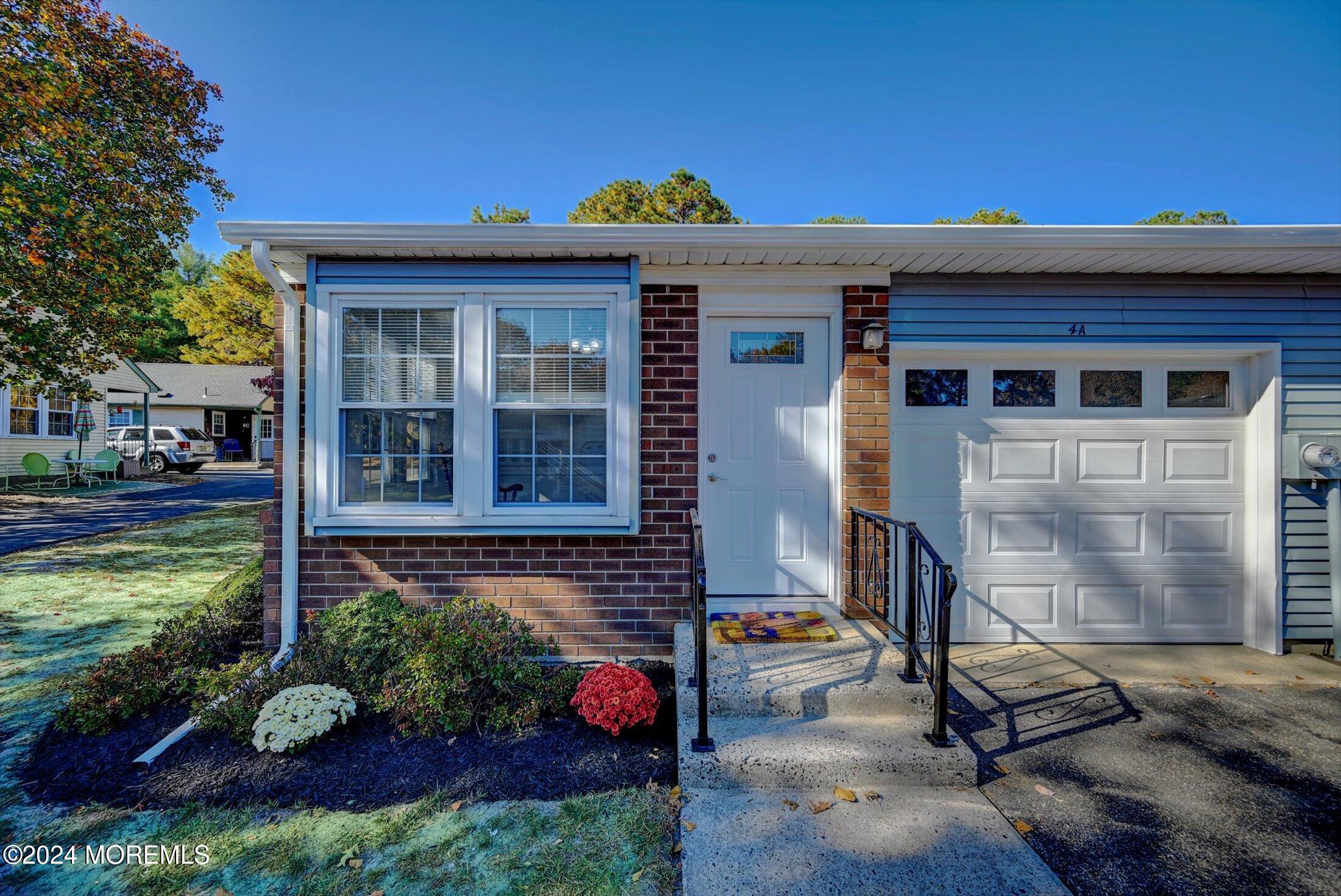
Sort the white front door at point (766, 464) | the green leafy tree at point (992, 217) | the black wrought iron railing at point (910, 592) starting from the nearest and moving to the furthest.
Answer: the black wrought iron railing at point (910, 592), the white front door at point (766, 464), the green leafy tree at point (992, 217)

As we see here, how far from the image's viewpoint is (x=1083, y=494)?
4.14 metres

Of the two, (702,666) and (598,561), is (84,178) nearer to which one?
(598,561)

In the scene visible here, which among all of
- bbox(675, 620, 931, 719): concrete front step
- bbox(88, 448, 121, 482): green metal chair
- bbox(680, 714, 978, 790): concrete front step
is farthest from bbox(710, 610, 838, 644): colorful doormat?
bbox(88, 448, 121, 482): green metal chair

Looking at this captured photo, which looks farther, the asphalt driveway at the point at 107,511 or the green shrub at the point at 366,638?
the asphalt driveway at the point at 107,511

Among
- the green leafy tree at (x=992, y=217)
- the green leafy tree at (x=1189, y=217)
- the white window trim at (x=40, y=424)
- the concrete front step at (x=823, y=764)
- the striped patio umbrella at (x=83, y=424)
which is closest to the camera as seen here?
the concrete front step at (x=823, y=764)

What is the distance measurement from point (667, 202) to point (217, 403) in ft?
66.5

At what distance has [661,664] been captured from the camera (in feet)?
12.3

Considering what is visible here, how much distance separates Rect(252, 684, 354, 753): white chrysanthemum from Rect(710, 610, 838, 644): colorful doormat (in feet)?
6.71

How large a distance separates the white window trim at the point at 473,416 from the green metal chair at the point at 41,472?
1448 cm

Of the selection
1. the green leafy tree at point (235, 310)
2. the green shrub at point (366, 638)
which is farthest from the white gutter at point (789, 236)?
the green leafy tree at point (235, 310)

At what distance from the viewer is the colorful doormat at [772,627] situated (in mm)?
3436

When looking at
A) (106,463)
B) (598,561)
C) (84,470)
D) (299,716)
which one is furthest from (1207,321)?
(84,470)

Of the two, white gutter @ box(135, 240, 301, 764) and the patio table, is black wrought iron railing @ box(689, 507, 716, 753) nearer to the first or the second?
white gutter @ box(135, 240, 301, 764)

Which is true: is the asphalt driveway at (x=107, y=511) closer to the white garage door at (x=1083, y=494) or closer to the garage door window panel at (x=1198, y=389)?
the white garage door at (x=1083, y=494)
